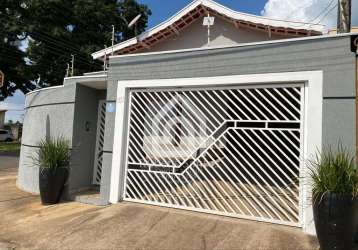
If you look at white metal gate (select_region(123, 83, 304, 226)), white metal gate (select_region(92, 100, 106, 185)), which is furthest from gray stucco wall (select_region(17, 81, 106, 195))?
white metal gate (select_region(123, 83, 304, 226))

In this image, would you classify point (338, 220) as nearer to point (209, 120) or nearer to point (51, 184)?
point (209, 120)

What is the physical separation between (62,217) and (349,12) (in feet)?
24.0

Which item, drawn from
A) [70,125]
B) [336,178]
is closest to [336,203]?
[336,178]

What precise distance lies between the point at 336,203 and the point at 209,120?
272 centimetres

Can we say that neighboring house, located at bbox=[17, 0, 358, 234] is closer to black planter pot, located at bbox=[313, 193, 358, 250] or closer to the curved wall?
the curved wall

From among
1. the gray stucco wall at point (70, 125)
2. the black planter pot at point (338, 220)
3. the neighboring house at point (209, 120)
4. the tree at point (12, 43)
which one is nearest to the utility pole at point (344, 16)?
the neighboring house at point (209, 120)

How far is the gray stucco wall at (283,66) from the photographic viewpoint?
496 cm

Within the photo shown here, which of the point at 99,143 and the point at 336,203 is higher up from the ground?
the point at 99,143

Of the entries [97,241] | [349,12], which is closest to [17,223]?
[97,241]

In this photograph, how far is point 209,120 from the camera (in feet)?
20.4

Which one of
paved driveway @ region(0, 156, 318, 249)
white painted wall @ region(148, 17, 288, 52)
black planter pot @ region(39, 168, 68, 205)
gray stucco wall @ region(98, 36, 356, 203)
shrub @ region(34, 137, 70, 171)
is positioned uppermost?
white painted wall @ region(148, 17, 288, 52)

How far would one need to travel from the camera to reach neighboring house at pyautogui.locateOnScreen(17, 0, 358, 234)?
5.14m

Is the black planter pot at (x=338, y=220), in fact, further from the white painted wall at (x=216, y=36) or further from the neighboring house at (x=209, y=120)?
the white painted wall at (x=216, y=36)

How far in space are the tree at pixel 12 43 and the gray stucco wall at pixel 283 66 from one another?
18.9m
